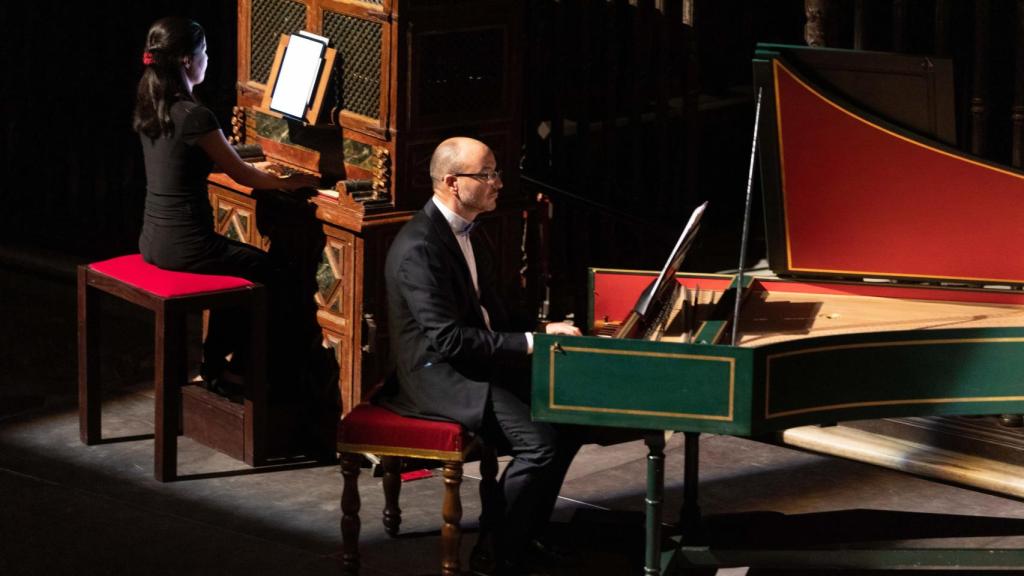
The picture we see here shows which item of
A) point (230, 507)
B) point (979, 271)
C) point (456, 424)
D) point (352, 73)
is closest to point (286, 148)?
point (352, 73)

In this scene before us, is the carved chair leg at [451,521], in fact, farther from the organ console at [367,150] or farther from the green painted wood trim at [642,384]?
the organ console at [367,150]

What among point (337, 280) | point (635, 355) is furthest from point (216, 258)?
point (635, 355)

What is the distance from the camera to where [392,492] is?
5246 millimetres

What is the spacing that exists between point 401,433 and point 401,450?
0.05 metres

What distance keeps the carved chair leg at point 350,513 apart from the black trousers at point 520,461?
36 cm

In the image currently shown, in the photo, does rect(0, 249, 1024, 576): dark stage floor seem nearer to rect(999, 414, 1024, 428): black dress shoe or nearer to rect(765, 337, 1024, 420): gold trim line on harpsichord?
rect(999, 414, 1024, 428): black dress shoe

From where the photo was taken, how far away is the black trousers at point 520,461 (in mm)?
4781

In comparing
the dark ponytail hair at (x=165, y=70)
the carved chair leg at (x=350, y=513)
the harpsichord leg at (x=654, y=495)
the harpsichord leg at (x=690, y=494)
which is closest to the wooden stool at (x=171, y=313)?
the dark ponytail hair at (x=165, y=70)

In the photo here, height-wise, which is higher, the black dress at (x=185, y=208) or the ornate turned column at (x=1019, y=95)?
the ornate turned column at (x=1019, y=95)

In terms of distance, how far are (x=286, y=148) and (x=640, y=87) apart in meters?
1.57

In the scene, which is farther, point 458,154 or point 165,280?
point 165,280

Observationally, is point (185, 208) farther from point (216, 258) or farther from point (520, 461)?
point (520, 461)

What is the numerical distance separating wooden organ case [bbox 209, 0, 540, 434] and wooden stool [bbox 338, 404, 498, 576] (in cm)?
88

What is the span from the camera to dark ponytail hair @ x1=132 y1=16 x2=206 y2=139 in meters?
5.73
